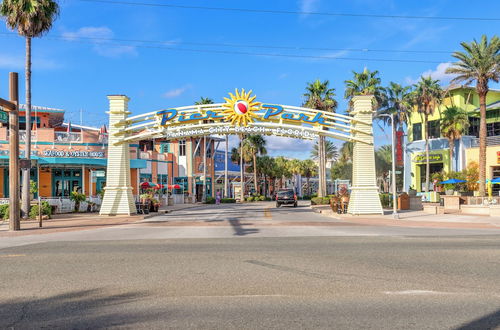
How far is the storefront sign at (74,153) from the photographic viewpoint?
35312 millimetres

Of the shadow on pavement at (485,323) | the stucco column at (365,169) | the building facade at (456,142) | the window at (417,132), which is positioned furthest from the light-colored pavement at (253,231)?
the window at (417,132)

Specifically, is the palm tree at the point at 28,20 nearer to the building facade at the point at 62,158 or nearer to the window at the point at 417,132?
the building facade at the point at 62,158

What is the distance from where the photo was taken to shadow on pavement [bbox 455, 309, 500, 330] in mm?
5355

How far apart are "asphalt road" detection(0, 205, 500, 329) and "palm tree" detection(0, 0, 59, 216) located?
16306 millimetres

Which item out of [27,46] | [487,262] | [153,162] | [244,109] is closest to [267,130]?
[244,109]

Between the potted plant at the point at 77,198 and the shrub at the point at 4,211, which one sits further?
the potted plant at the point at 77,198

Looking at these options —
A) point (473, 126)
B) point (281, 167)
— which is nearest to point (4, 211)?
point (473, 126)

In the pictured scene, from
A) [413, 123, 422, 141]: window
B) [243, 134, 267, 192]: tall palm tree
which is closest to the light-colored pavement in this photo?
[413, 123, 422, 141]: window

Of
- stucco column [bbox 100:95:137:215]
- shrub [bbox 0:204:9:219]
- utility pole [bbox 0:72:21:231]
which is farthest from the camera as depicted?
stucco column [bbox 100:95:137:215]

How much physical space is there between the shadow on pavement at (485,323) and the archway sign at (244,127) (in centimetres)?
2176

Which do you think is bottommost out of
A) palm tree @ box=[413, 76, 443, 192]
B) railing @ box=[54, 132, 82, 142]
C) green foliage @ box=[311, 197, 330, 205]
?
green foliage @ box=[311, 197, 330, 205]

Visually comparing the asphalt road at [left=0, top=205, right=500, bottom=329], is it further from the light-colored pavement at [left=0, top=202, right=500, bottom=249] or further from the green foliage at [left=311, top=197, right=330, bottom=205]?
the green foliage at [left=311, top=197, right=330, bottom=205]

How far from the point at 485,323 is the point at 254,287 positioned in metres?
3.42

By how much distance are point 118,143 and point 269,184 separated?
62.1 m
